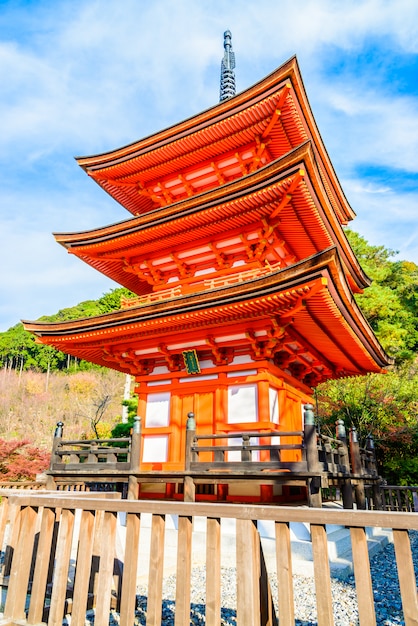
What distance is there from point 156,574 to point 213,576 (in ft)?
1.62

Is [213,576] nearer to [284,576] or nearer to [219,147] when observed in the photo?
[284,576]

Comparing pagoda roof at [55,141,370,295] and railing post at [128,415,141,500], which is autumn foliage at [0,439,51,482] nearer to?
pagoda roof at [55,141,370,295]

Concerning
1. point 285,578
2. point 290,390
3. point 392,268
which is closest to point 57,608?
point 285,578

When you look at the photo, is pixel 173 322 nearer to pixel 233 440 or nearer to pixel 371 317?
pixel 233 440

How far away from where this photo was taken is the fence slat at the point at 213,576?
2545mm

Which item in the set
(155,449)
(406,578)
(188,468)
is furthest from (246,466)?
(406,578)

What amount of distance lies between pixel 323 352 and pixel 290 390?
1.56 metres

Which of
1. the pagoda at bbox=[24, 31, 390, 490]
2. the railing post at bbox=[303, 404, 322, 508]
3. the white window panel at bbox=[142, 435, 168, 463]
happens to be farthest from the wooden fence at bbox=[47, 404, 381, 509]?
the pagoda at bbox=[24, 31, 390, 490]

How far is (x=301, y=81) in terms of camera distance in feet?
35.6

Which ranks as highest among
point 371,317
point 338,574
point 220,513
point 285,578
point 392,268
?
point 392,268

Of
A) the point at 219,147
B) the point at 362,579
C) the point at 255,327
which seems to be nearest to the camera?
the point at 362,579

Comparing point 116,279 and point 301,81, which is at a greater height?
point 301,81

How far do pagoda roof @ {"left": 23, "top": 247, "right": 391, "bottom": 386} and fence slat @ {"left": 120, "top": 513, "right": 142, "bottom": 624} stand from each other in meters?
5.69

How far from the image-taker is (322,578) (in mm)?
2320
